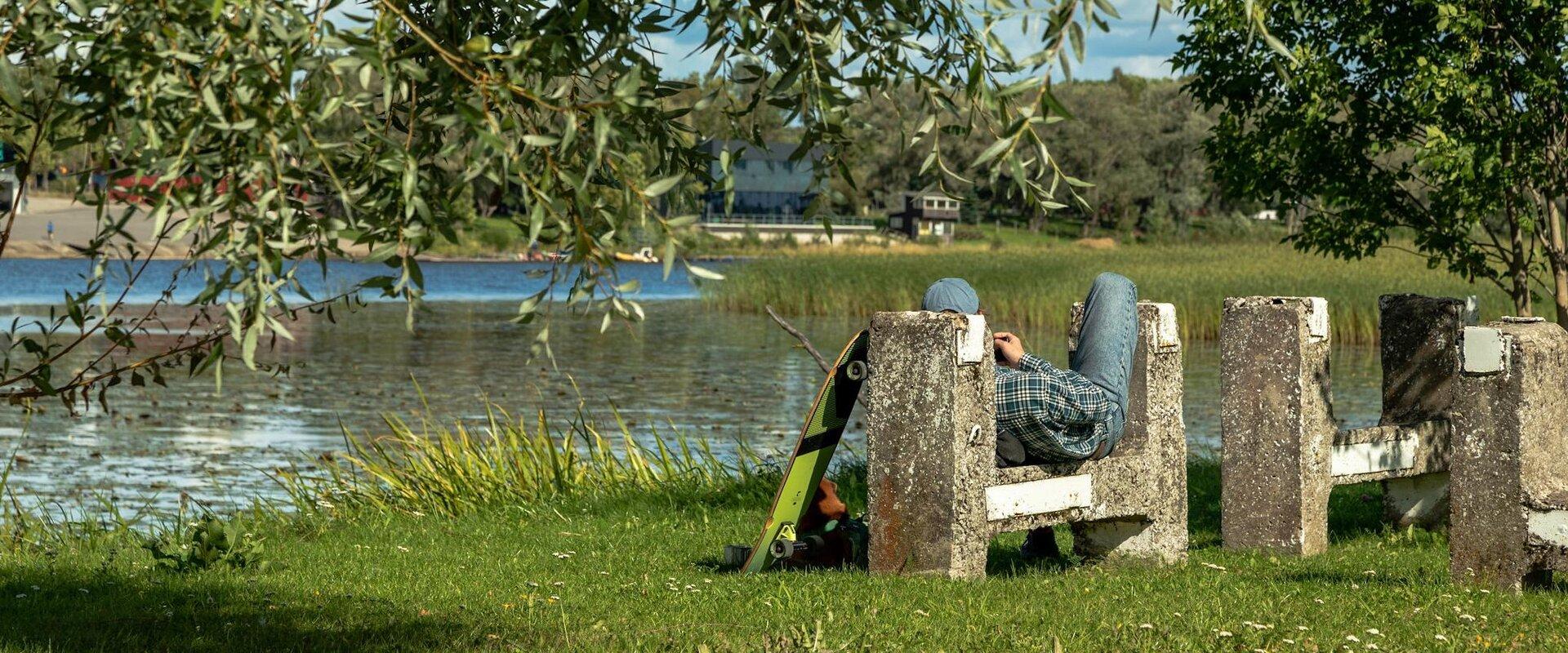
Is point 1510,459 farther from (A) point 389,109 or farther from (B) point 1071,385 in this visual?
(A) point 389,109

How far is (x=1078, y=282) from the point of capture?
37.9 m

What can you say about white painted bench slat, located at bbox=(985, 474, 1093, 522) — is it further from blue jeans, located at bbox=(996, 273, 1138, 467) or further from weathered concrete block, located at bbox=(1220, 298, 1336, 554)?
weathered concrete block, located at bbox=(1220, 298, 1336, 554)

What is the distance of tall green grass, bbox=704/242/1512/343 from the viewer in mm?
32906

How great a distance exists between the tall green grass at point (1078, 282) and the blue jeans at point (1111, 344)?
900 inches

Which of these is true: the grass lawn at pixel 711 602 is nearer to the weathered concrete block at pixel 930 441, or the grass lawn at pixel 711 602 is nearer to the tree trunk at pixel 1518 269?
the weathered concrete block at pixel 930 441

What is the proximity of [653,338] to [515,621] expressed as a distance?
27317 mm

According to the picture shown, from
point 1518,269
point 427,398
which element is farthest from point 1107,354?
point 427,398

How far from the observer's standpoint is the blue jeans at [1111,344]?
298 inches

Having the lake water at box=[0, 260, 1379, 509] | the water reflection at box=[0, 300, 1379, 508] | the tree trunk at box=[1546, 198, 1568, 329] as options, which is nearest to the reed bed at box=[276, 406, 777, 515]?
the lake water at box=[0, 260, 1379, 509]

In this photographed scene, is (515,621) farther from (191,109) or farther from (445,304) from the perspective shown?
(445,304)

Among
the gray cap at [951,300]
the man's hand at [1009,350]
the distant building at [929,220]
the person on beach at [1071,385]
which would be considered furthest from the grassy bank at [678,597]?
the distant building at [929,220]

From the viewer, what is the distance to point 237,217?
11.9 feet

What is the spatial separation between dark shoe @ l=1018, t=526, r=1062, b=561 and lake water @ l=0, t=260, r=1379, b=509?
2.68 m

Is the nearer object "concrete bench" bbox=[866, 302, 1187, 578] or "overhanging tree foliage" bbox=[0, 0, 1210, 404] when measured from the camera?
"overhanging tree foliage" bbox=[0, 0, 1210, 404]
